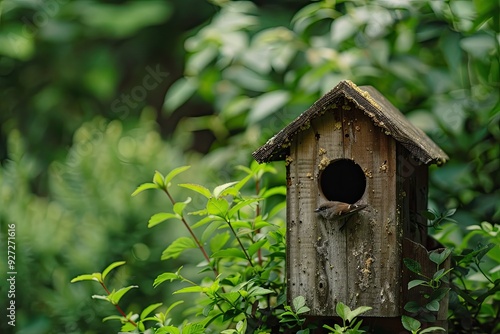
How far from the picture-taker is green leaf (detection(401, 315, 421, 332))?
1.49 meters

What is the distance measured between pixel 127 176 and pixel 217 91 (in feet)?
1.94

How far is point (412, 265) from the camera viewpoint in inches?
61.4

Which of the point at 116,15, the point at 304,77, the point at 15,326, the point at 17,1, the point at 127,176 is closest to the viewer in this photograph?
the point at 304,77

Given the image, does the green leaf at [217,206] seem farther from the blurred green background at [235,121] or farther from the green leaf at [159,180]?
the blurred green background at [235,121]

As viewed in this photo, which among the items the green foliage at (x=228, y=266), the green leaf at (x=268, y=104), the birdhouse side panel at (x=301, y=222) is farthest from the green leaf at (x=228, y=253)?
the green leaf at (x=268, y=104)

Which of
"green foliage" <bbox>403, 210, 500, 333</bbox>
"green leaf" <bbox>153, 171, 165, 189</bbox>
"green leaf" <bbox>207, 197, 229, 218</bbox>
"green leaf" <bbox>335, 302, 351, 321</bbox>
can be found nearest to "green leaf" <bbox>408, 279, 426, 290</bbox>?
"green foliage" <bbox>403, 210, 500, 333</bbox>

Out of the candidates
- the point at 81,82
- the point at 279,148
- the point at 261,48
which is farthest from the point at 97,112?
the point at 279,148

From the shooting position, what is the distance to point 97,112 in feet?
16.9

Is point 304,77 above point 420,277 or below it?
above

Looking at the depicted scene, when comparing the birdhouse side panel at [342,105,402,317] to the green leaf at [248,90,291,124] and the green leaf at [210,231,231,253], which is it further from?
the green leaf at [248,90,291,124]

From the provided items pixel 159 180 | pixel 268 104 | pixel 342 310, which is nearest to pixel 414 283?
pixel 342 310

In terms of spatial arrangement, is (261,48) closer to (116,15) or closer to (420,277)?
(420,277)

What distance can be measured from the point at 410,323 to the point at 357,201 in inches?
10.5

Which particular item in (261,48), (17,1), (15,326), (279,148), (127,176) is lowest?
(15,326)
